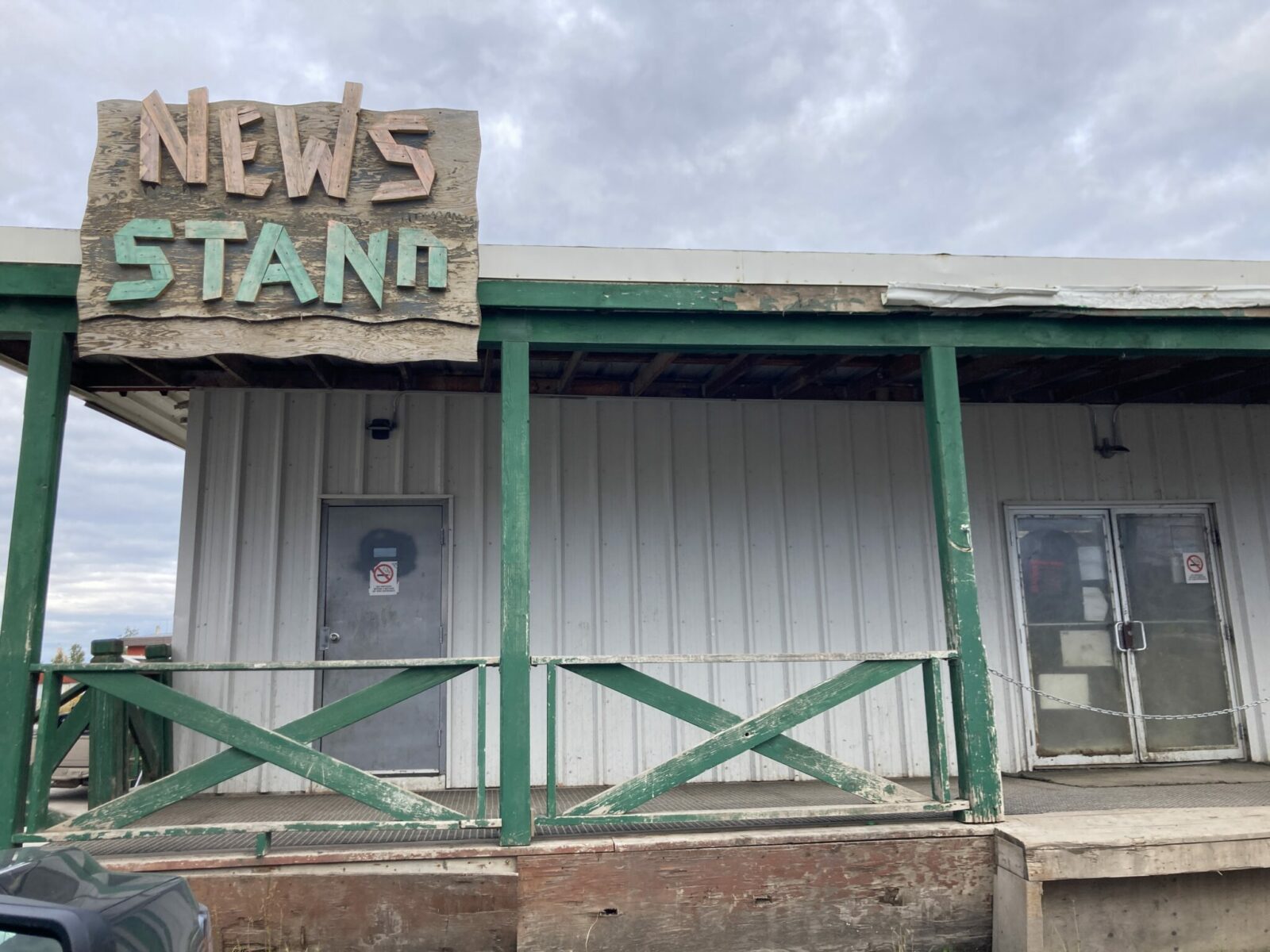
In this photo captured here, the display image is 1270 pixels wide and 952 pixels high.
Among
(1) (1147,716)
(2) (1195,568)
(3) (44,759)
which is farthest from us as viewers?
(2) (1195,568)

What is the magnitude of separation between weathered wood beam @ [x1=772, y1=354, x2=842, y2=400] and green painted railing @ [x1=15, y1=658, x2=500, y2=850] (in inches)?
125

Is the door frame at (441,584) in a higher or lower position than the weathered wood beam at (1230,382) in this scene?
lower

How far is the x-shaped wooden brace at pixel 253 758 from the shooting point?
14.7ft

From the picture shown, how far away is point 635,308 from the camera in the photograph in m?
4.89

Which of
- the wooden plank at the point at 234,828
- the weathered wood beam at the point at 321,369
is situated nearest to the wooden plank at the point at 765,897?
the wooden plank at the point at 234,828

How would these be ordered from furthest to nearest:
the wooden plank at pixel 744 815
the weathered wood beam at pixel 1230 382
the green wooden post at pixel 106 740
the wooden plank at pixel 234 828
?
the weathered wood beam at pixel 1230 382 → the green wooden post at pixel 106 740 → the wooden plank at pixel 744 815 → the wooden plank at pixel 234 828

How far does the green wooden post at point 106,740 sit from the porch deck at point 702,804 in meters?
0.29

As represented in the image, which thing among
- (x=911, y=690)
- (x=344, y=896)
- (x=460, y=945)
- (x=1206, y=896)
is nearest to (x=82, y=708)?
(x=344, y=896)

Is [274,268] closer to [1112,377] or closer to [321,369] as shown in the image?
[321,369]

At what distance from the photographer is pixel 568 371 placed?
651 centimetres

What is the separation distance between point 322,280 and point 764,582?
3.89 metres

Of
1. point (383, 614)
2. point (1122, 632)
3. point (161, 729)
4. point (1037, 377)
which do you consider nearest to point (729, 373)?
point (1037, 377)

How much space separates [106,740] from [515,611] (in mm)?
2901

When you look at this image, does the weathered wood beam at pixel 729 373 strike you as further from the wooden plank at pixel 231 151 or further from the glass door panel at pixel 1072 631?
the wooden plank at pixel 231 151
